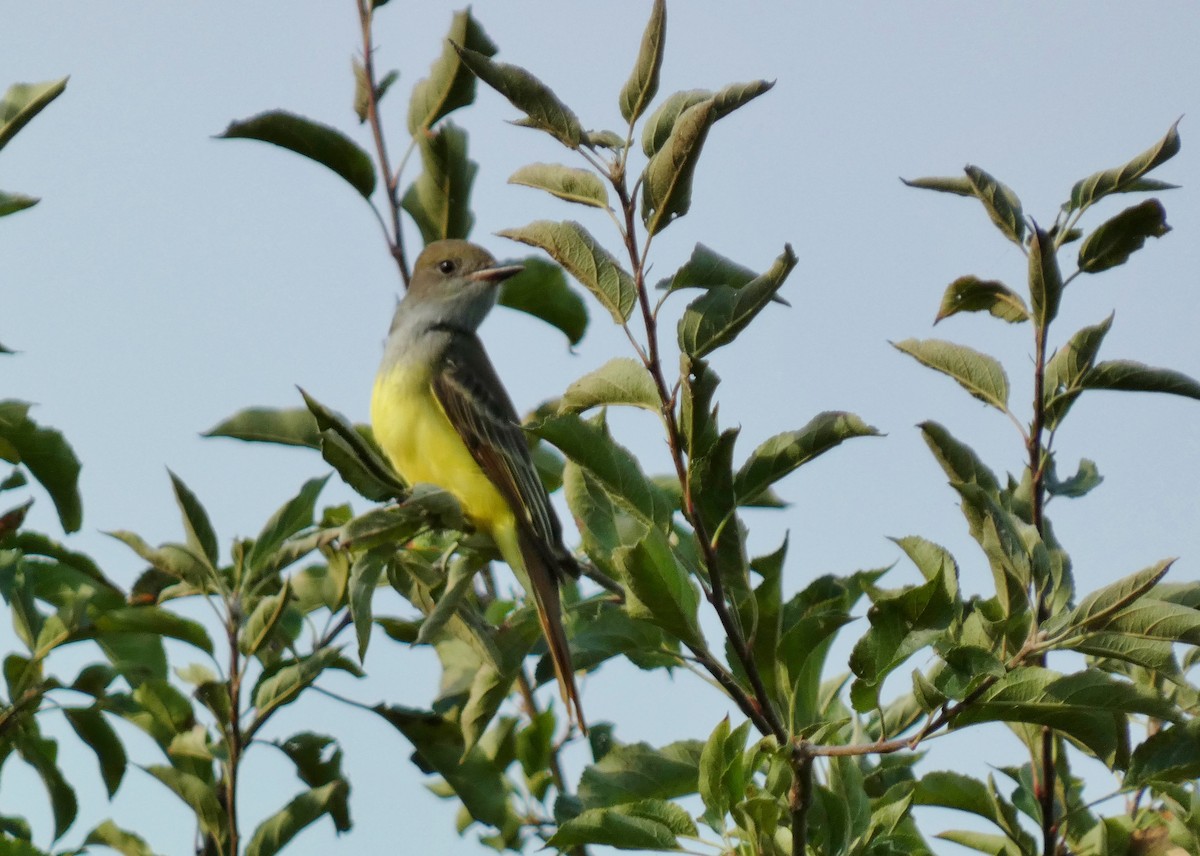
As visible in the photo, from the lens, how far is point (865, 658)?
255 cm

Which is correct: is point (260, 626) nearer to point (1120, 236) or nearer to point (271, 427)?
point (271, 427)

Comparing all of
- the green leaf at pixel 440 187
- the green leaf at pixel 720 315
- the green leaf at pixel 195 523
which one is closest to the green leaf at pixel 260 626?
the green leaf at pixel 195 523

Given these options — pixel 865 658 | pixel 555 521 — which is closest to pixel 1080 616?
pixel 865 658

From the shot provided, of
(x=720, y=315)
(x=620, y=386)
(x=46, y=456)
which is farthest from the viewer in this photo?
(x=46, y=456)

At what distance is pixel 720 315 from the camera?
2.62m

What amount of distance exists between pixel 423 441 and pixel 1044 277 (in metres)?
2.84

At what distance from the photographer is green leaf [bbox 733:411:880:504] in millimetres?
2738

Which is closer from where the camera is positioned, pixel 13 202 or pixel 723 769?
pixel 723 769

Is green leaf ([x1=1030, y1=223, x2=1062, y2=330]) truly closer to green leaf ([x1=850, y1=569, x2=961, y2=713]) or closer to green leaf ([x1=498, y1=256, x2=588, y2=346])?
green leaf ([x1=850, y1=569, x2=961, y2=713])

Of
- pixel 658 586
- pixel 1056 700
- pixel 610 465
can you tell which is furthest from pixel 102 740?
pixel 1056 700

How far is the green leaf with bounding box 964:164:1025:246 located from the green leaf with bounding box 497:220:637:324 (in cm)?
96

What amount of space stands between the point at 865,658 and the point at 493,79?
1285mm

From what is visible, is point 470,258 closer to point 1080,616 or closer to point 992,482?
point 992,482

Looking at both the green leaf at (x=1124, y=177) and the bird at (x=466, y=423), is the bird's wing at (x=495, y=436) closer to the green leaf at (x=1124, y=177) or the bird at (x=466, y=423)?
the bird at (x=466, y=423)
